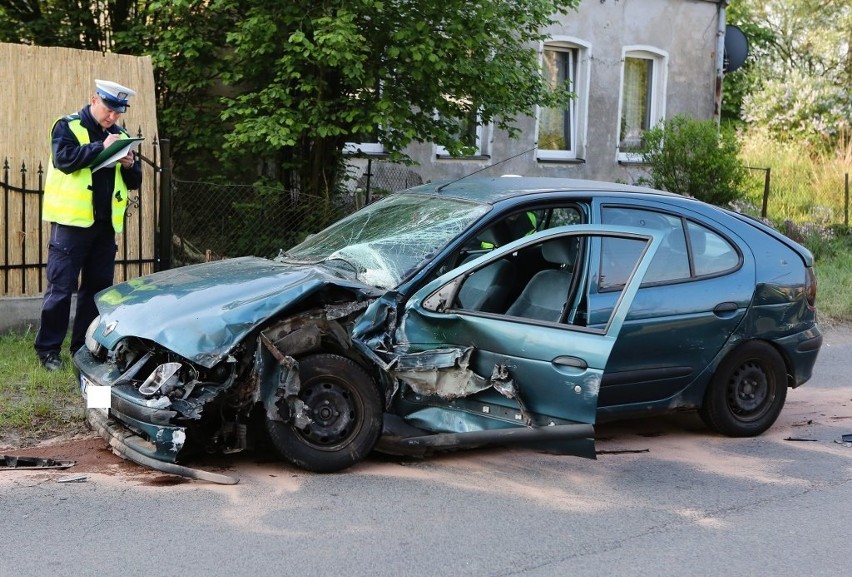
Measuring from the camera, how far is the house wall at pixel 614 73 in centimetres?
1677

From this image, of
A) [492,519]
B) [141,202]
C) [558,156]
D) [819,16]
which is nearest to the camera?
[492,519]

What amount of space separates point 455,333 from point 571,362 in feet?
2.19

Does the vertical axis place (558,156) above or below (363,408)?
above

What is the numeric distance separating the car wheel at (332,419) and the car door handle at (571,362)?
102 cm

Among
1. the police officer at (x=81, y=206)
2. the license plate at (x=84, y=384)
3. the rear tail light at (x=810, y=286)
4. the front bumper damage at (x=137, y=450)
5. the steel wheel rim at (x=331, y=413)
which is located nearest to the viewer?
the front bumper damage at (x=137, y=450)

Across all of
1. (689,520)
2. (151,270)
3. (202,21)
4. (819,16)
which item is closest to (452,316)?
(689,520)

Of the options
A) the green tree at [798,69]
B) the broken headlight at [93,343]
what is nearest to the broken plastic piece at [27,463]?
the broken headlight at [93,343]

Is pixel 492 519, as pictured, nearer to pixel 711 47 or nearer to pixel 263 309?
pixel 263 309

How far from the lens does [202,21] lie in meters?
10.7

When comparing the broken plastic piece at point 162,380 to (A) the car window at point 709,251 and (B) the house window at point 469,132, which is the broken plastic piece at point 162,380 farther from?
(B) the house window at point 469,132

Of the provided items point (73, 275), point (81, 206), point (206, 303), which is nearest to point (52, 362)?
point (73, 275)

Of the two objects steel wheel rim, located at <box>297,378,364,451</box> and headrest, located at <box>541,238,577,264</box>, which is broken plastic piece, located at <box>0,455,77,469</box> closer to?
steel wheel rim, located at <box>297,378,364,451</box>

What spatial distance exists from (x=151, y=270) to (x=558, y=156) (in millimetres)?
9728

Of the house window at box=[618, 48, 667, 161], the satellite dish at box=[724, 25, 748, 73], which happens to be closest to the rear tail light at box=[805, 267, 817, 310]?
the house window at box=[618, 48, 667, 161]
